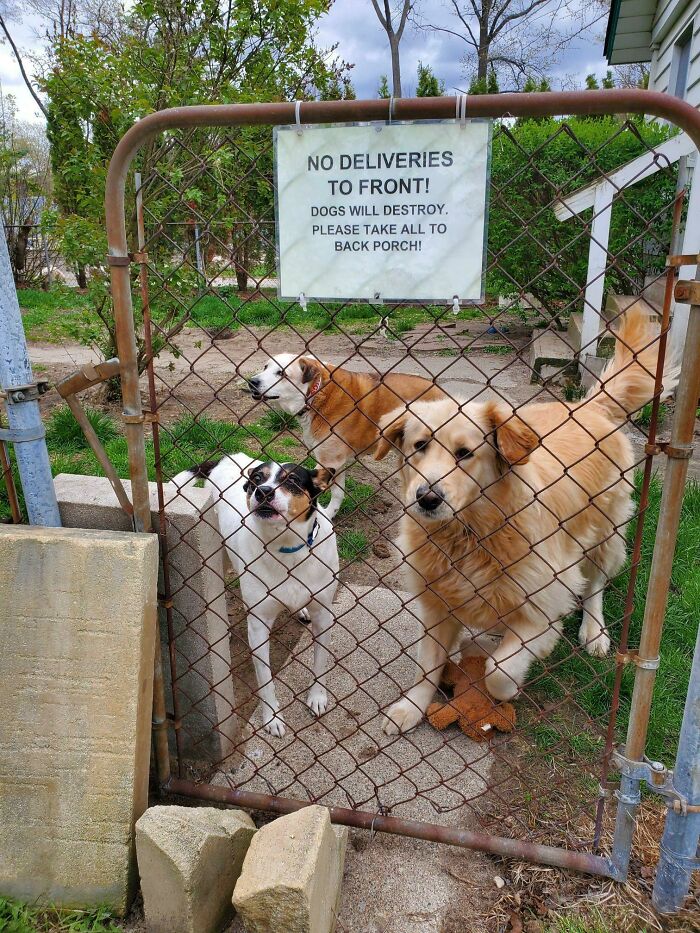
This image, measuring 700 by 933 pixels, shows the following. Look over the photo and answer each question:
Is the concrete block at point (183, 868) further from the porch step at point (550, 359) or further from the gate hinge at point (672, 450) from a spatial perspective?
the porch step at point (550, 359)

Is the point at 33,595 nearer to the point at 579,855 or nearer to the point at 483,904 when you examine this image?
the point at 483,904

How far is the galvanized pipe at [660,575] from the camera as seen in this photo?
1.55m

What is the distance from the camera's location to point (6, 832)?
1.87 metres

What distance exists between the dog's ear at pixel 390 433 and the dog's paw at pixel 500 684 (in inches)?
35.2

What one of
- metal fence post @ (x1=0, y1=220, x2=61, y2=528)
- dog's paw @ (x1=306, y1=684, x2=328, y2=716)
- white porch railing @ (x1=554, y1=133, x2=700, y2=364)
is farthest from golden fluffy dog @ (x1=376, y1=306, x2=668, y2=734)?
white porch railing @ (x1=554, y1=133, x2=700, y2=364)

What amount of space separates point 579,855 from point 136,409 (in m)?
1.79

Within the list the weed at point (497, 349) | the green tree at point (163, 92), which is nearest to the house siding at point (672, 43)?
the weed at point (497, 349)

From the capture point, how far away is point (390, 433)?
2.46 metres

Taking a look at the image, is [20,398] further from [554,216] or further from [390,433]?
[554,216]

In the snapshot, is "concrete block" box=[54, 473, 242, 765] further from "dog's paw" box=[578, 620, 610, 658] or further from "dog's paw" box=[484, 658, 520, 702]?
"dog's paw" box=[578, 620, 610, 658]

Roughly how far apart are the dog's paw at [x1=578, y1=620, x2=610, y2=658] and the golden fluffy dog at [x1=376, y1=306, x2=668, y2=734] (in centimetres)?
52

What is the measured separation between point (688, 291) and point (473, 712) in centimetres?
178

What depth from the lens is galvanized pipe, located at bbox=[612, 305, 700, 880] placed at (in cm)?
155

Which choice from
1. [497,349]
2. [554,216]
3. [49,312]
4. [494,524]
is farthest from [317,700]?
[49,312]
